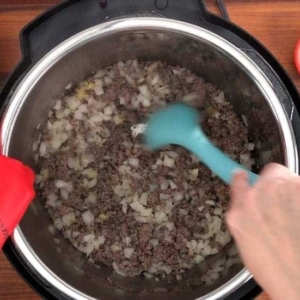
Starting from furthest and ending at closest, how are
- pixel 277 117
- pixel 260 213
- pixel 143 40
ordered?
1. pixel 143 40
2. pixel 277 117
3. pixel 260 213

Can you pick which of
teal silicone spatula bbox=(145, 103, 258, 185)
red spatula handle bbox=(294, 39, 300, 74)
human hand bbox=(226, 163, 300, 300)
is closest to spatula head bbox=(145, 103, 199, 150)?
teal silicone spatula bbox=(145, 103, 258, 185)

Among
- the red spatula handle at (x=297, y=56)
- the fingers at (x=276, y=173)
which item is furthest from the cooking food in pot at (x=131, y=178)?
the fingers at (x=276, y=173)

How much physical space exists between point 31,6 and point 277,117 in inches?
21.3

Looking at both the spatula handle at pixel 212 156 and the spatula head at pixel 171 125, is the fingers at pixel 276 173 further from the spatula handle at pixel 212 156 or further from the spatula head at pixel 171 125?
the spatula head at pixel 171 125

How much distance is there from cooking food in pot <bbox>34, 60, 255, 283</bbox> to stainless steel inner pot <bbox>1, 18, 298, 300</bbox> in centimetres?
3

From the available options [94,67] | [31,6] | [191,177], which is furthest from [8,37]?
[191,177]

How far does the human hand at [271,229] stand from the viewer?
0.68 m

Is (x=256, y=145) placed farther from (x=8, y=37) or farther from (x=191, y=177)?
(x=8, y=37)

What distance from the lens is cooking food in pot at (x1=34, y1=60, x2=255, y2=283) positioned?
3.70ft

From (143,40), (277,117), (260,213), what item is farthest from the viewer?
(143,40)

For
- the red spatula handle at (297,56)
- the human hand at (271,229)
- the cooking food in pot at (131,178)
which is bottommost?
the cooking food in pot at (131,178)

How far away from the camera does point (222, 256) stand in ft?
3.62

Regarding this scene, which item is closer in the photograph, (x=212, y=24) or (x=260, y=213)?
(x=260, y=213)

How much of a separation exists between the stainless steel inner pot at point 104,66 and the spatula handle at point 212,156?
90 millimetres
